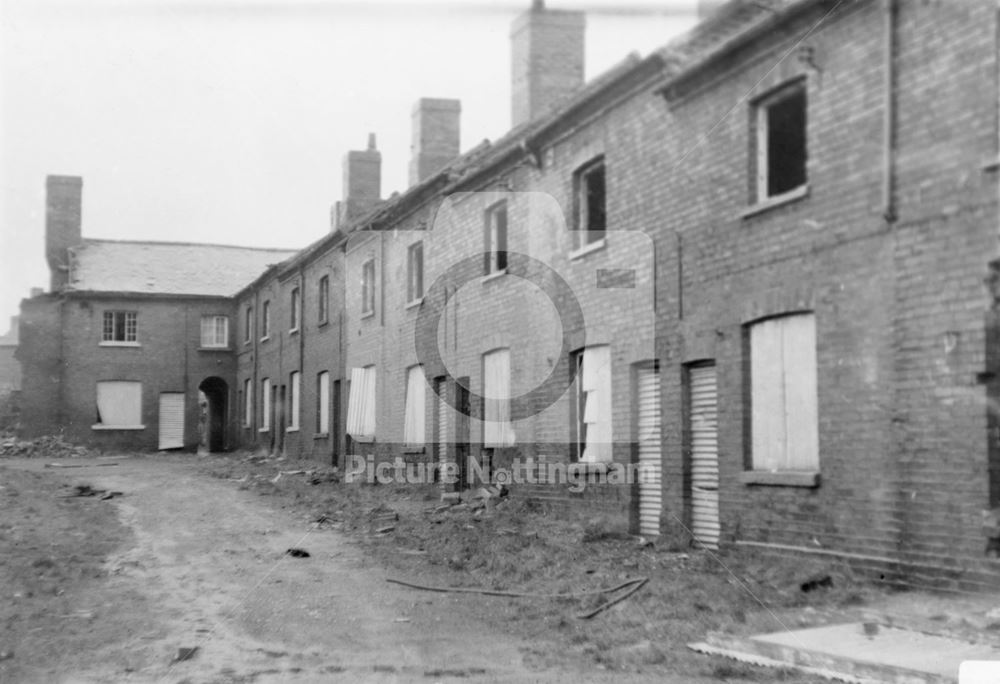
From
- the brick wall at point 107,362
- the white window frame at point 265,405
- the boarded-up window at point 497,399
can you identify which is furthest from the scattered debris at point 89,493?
the brick wall at point 107,362

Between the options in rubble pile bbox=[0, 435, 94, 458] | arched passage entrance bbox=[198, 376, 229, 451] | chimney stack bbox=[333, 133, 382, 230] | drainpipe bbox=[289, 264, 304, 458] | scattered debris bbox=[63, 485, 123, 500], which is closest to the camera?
scattered debris bbox=[63, 485, 123, 500]

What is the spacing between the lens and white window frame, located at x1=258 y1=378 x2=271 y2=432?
34.9 meters

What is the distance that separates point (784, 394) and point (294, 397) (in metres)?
22.7

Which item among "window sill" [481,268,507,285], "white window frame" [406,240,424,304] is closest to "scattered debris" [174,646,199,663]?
"window sill" [481,268,507,285]

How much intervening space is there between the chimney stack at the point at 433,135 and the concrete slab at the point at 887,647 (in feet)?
57.7

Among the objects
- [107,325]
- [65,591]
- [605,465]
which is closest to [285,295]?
[107,325]

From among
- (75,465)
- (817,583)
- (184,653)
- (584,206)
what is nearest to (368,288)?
(584,206)

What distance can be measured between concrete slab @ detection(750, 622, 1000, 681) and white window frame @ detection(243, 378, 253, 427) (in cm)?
3202

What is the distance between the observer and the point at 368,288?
988 inches

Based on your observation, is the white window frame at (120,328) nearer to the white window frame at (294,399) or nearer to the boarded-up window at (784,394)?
the white window frame at (294,399)

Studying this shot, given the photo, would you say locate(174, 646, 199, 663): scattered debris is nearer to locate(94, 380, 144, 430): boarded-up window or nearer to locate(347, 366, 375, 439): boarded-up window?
locate(347, 366, 375, 439): boarded-up window

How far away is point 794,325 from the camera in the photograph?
11039mm

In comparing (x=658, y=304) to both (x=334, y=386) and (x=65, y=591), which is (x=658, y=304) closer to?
(x=65, y=591)

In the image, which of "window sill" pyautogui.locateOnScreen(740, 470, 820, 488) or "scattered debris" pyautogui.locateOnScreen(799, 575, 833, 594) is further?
"window sill" pyautogui.locateOnScreen(740, 470, 820, 488)
